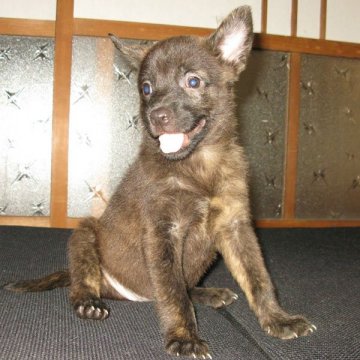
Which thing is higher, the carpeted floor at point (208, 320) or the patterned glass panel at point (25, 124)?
the patterned glass panel at point (25, 124)

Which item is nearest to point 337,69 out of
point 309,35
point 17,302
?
point 309,35

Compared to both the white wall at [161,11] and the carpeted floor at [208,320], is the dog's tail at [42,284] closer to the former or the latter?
the carpeted floor at [208,320]

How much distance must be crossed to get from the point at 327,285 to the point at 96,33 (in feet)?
11.1

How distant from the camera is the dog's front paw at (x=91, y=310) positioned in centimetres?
201

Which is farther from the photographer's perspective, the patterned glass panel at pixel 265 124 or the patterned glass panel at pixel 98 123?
the patterned glass panel at pixel 265 124

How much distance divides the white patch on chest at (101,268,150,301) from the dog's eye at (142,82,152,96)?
0.96 metres

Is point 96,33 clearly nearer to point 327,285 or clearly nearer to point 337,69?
point 337,69

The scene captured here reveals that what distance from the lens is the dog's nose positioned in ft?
6.73

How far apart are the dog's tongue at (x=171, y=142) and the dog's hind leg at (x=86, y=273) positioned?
27.3 inches

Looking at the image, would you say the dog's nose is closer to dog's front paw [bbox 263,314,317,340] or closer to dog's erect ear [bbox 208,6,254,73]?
dog's erect ear [bbox 208,6,254,73]

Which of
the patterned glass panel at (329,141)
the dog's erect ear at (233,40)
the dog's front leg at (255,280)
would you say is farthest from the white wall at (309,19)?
the dog's front leg at (255,280)

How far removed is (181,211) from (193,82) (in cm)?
64

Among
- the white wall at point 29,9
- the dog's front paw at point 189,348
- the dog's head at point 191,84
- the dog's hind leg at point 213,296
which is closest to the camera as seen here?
the dog's front paw at point 189,348

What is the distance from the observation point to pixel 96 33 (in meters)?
4.61
